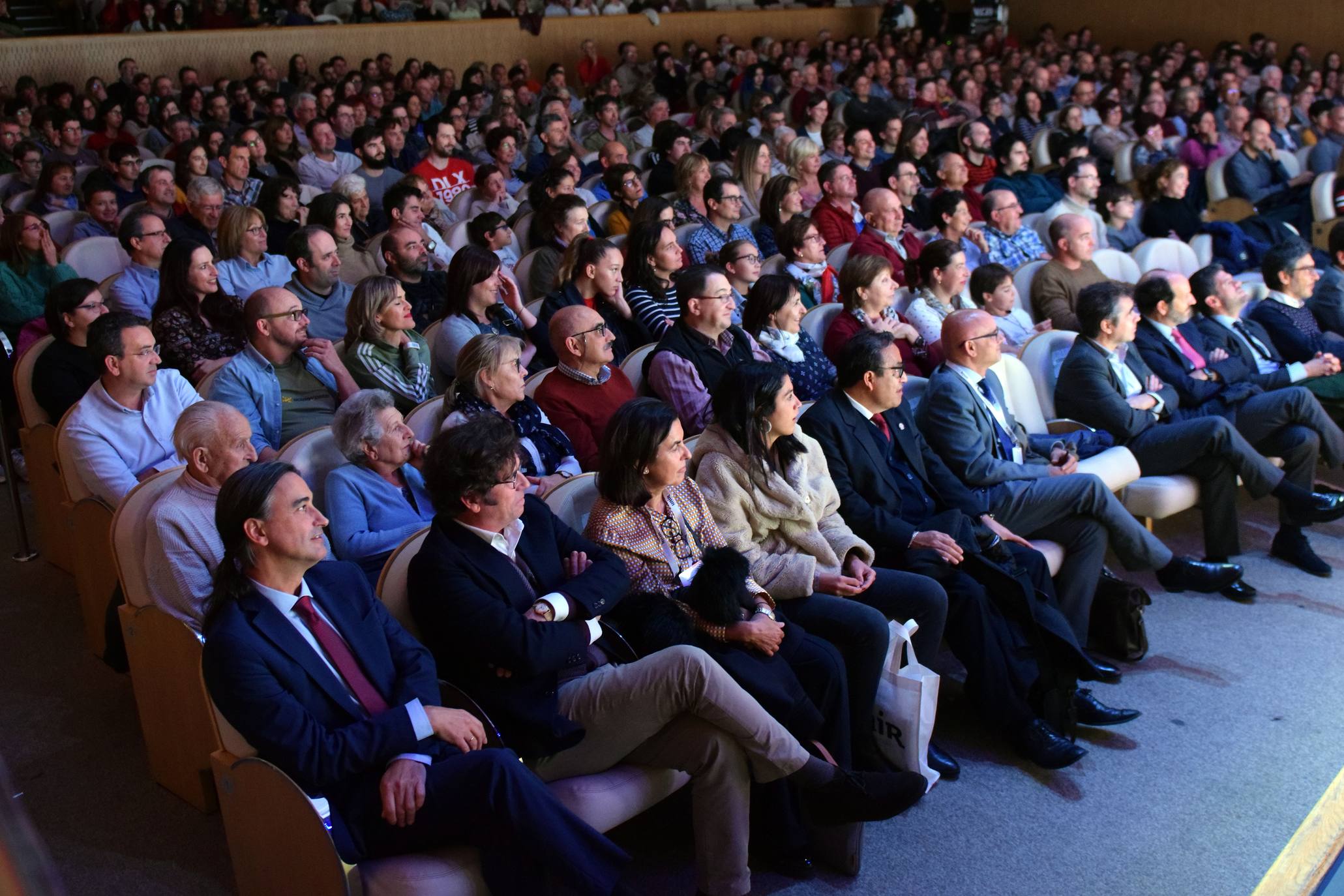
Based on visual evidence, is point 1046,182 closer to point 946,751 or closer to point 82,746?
point 946,751

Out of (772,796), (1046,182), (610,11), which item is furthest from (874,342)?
(610,11)

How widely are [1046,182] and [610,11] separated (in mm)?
6800

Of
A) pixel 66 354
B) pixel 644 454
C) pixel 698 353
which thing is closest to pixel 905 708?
pixel 644 454

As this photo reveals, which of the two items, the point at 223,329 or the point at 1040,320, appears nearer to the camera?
the point at 223,329

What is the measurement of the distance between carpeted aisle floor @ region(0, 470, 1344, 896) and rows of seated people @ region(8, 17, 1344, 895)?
0.13 meters

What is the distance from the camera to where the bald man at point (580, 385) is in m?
3.56

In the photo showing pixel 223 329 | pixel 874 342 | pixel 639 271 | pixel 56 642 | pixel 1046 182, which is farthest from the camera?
pixel 1046 182

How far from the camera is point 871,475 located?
3375 millimetres

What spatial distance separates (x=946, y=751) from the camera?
3.11 metres

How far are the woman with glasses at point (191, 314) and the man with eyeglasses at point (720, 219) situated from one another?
78.3 inches

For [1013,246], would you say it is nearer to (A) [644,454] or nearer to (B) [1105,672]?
(B) [1105,672]

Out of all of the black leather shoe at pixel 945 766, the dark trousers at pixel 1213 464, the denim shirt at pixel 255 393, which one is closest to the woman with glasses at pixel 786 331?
the dark trousers at pixel 1213 464

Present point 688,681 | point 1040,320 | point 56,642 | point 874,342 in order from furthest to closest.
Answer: point 1040,320
point 56,642
point 874,342
point 688,681

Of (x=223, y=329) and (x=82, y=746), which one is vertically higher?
(x=223, y=329)
